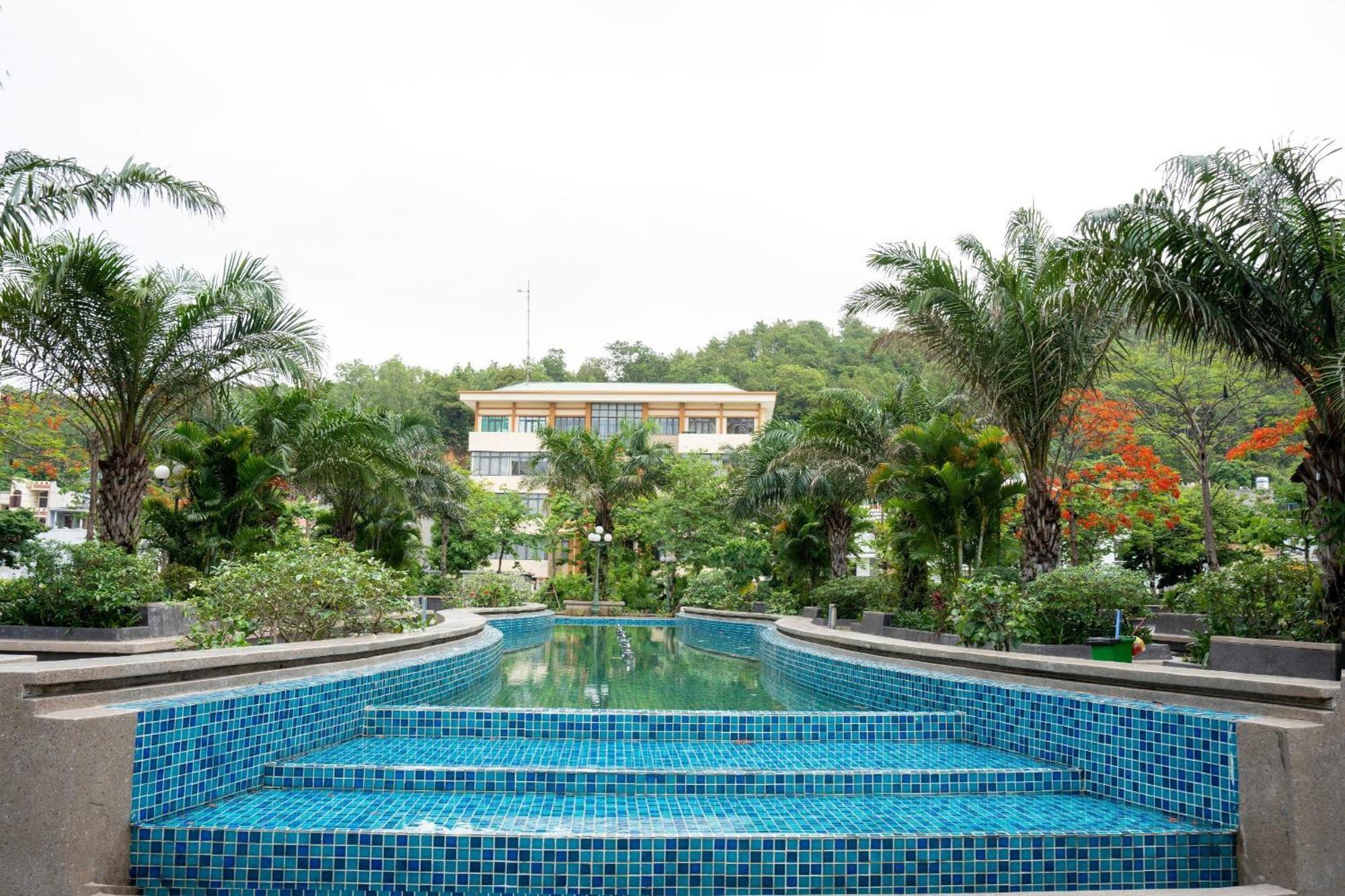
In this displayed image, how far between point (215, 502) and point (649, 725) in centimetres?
968

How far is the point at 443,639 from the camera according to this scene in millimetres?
11234

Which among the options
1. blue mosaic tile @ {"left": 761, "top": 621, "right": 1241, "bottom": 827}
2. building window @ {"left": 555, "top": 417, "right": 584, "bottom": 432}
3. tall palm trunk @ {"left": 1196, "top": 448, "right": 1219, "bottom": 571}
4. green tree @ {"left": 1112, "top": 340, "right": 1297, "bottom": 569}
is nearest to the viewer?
blue mosaic tile @ {"left": 761, "top": 621, "right": 1241, "bottom": 827}

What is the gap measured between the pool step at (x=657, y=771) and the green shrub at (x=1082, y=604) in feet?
10.3

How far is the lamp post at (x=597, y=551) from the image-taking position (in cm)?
2922

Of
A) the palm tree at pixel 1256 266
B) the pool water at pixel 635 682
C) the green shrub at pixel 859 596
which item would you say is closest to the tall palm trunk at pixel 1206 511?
the green shrub at pixel 859 596

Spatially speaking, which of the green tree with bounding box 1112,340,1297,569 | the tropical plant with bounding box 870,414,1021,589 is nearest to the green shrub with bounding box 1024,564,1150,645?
the tropical plant with bounding box 870,414,1021,589

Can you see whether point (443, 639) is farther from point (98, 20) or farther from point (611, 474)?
point (611, 474)

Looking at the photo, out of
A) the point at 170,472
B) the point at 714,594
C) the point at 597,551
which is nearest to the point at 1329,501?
the point at 170,472

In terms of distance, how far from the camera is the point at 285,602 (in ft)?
30.2

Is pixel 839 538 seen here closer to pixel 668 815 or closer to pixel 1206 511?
pixel 1206 511

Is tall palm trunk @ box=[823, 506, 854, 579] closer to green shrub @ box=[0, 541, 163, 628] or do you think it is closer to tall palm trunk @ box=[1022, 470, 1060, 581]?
tall palm trunk @ box=[1022, 470, 1060, 581]

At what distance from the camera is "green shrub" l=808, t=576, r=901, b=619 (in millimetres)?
17156

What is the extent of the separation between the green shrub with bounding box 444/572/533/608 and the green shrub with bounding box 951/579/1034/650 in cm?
1567

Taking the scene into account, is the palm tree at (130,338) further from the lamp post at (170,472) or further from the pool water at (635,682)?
the pool water at (635,682)
